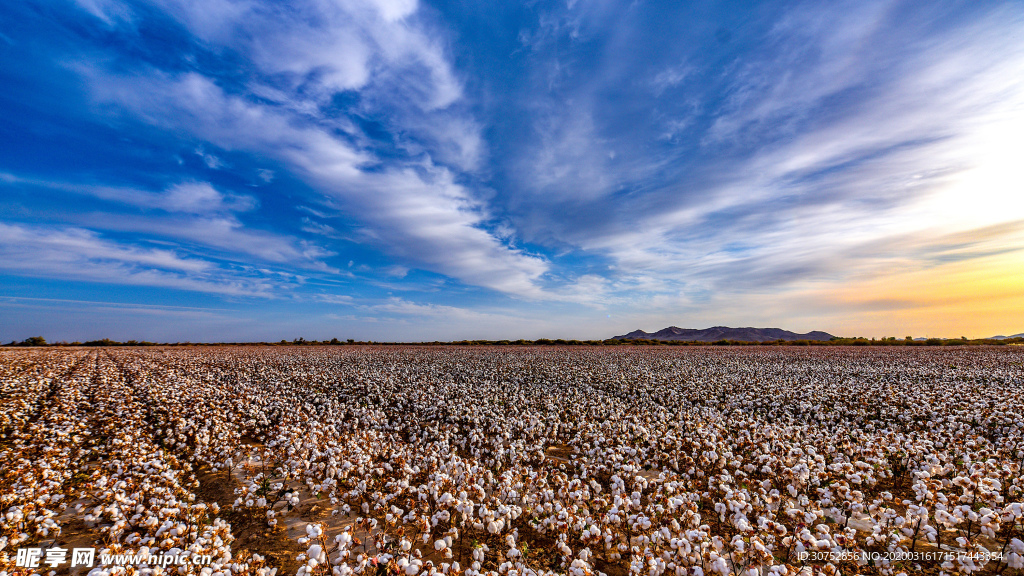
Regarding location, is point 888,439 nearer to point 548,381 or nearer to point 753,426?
point 753,426

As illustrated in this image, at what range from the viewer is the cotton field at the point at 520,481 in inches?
201

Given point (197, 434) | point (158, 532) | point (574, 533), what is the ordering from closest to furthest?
point (158, 532) → point (574, 533) → point (197, 434)

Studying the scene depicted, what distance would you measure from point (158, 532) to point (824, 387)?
22999 mm

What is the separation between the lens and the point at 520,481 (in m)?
7.36

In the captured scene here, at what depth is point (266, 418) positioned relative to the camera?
1270 centimetres

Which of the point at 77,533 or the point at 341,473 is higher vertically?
the point at 341,473

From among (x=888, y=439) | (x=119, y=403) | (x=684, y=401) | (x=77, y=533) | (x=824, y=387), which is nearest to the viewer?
(x=77, y=533)

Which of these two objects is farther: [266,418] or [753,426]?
[266,418]

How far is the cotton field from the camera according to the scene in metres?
5.11

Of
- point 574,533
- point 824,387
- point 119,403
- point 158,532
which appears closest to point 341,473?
point 158,532

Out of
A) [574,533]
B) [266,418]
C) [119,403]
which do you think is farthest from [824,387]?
[119,403]

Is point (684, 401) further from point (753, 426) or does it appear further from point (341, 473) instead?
point (341, 473)

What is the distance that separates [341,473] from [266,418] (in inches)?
274

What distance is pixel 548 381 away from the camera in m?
20.8
